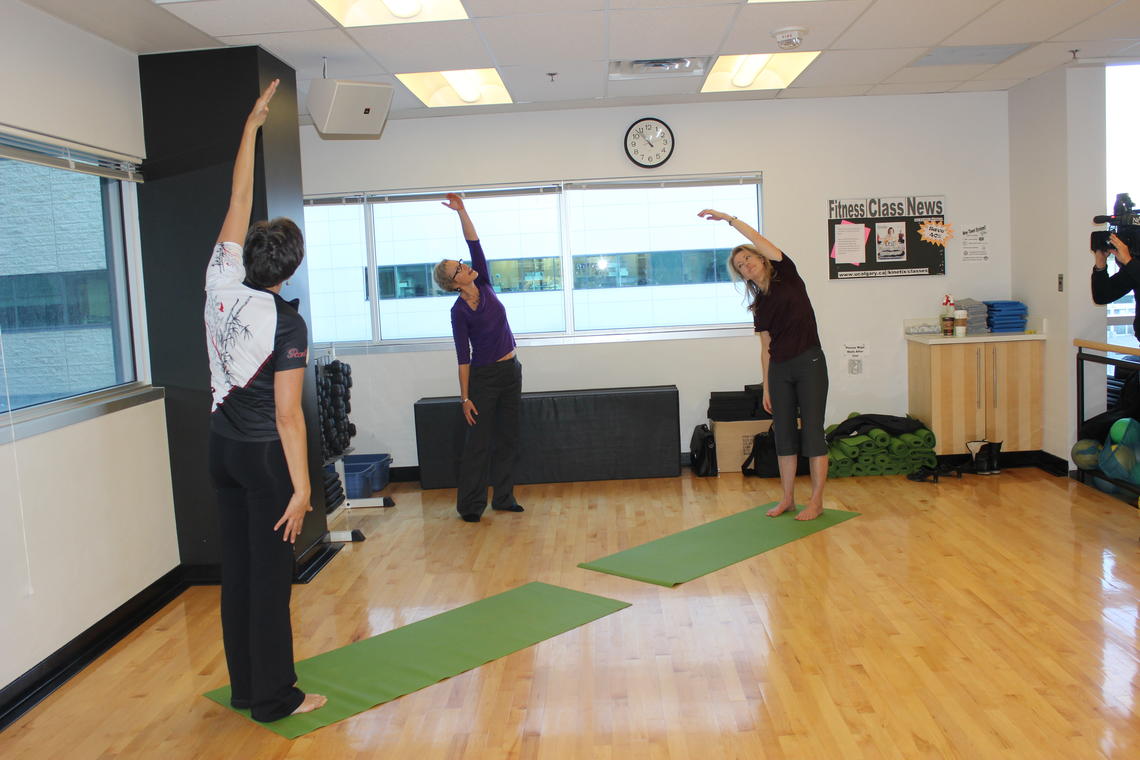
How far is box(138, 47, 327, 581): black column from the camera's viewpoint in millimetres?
4305

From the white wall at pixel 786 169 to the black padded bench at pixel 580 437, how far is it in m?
0.36

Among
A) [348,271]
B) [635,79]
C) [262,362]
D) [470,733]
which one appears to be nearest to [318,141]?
[348,271]

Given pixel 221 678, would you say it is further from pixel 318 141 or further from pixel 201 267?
pixel 318 141

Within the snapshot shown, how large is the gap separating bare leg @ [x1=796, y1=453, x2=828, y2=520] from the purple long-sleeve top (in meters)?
1.88

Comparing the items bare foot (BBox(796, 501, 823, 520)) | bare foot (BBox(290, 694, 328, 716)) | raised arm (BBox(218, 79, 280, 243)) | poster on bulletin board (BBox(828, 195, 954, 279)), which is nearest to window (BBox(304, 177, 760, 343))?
poster on bulletin board (BBox(828, 195, 954, 279))

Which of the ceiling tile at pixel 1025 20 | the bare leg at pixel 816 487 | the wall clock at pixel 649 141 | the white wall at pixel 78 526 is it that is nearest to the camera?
the white wall at pixel 78 526

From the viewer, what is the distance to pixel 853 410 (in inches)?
259

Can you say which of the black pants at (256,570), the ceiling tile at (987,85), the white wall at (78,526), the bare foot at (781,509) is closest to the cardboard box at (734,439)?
the bare foot at (781,509)

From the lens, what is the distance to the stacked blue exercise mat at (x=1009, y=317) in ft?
20.1

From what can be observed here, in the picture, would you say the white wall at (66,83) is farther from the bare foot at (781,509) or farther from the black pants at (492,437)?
the bare foot at (781,509)

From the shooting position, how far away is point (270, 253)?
9.23ft

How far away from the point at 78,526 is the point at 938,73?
536 cm

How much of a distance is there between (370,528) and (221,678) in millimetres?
2040

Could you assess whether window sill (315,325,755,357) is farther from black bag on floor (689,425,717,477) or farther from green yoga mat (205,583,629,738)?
green yoga mat (205,583,629,738)
